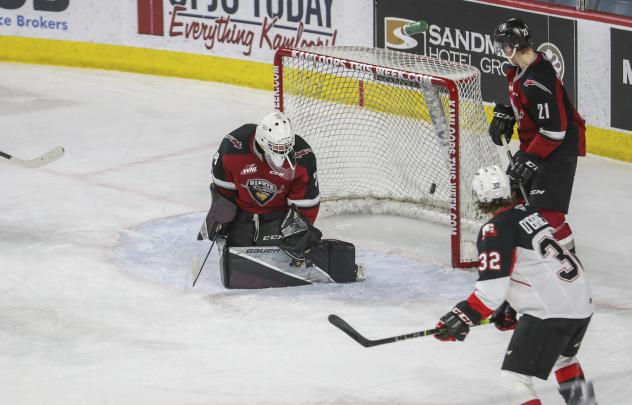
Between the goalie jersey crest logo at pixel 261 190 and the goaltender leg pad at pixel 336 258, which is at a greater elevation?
the goalie jersey crest logo at pixel 261 190

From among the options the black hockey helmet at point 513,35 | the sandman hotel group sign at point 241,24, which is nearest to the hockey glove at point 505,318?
the black hockey helmet at point 513,35

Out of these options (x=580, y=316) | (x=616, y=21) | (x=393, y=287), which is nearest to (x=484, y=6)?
(x=616, y=21)

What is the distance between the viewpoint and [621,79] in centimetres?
813

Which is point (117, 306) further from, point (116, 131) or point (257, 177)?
point (116, 131)

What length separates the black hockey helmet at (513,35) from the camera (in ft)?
18.6

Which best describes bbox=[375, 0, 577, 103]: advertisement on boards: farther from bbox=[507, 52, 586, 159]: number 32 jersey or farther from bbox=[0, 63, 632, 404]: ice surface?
bbox=[507, 52, 586, 159]: number 32 jersey

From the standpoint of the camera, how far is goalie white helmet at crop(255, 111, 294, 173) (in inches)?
231

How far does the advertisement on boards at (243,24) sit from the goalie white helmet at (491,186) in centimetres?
516

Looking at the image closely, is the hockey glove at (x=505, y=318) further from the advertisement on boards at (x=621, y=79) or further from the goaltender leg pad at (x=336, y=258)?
the advertisement on boards at (x=621, y=79)

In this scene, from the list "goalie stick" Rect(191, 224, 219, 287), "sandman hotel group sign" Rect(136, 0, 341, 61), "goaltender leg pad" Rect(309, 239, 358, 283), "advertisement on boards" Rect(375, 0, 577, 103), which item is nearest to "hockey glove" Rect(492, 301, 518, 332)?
"goaltender leg pad" Rect(309, 239, 358, 283)

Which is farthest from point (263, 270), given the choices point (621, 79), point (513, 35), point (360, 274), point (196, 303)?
point (621, 79)

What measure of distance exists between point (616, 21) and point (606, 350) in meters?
3.25

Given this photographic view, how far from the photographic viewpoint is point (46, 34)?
10.8 metres

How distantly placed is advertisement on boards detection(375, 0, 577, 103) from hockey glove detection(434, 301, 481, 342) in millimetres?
4379
